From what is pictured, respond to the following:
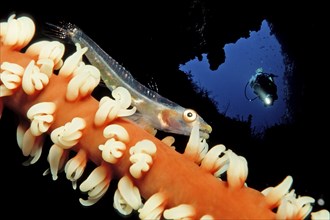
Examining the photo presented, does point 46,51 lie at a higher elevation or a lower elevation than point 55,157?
higher

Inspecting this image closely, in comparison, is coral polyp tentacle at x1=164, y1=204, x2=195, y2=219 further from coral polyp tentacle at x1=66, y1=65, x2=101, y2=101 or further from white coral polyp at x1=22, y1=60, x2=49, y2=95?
white coral polyp at x1=22, y1=60, x2=49, y2=95

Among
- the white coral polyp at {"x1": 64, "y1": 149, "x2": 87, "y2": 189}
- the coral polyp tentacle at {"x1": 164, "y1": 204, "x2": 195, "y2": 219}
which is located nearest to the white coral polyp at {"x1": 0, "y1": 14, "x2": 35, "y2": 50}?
the white coral polyp at {"x1": 64, "y1": 149, "x2": 87, "y2": 189}

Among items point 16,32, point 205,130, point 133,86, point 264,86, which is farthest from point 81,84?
point 264,86

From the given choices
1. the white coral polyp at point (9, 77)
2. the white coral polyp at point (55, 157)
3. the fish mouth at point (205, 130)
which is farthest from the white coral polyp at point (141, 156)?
the fish mouth at point (205, 130)

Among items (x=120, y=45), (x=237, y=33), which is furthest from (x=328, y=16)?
(x=120, y=45)

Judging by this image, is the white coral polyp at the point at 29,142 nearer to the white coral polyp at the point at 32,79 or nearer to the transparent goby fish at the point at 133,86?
the white coral polyp at the point at 32,79

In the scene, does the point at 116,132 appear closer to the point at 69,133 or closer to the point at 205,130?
the point at 69,133
